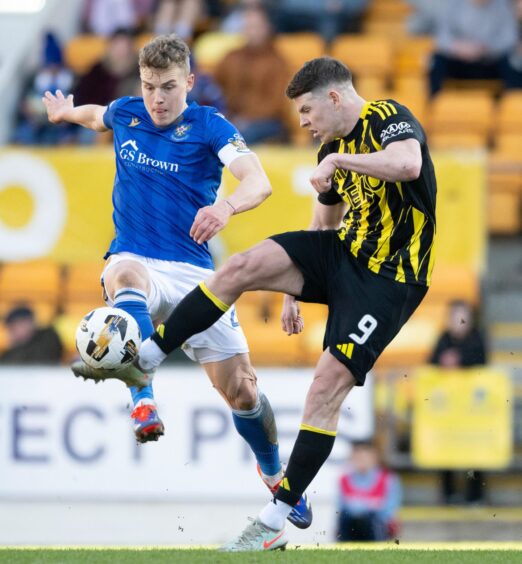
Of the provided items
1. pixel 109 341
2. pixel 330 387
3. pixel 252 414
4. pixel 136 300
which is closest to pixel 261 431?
pixel 252 414

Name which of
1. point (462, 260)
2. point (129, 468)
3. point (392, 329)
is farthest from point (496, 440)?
point (392, 329)

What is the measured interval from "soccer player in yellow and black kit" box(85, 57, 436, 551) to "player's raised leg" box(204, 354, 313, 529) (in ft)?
1.60

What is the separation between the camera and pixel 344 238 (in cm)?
682

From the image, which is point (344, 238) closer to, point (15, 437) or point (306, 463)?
point (306, 463)

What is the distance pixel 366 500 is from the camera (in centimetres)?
1041

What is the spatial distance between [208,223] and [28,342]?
17.9ft

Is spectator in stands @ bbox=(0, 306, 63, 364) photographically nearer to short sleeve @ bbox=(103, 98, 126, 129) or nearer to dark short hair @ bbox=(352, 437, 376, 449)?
dark short hair @ bbox=(352, 437, 376, 449)

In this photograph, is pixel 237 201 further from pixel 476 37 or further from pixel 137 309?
pixel 476 37

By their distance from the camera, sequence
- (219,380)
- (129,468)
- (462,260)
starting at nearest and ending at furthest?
(219,380)
(129,468)
(462,260)

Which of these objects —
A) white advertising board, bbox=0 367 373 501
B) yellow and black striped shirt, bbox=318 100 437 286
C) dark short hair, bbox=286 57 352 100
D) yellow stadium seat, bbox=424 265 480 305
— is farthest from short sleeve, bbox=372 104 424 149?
yellow stadium seat, bbox=424 265 480 305

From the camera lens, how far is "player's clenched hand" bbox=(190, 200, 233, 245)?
640 cm

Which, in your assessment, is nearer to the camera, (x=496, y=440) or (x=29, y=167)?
(x=496, y=440)

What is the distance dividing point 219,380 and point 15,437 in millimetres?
3784

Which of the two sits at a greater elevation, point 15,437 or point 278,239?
point 278,239
